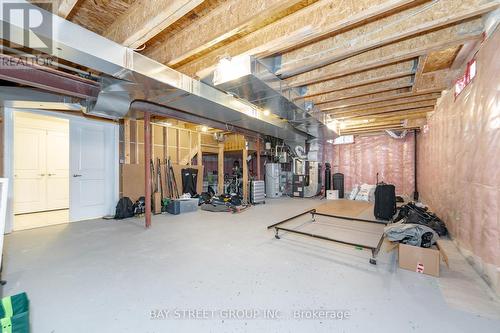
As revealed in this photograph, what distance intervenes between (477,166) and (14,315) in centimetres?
402

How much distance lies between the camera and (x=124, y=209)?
4672 millimetres

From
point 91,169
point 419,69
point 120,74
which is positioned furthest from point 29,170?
point 419,69

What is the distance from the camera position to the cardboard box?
215 cm

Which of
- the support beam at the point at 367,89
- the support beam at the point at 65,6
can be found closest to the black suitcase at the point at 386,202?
the support beam at the point at 367,89

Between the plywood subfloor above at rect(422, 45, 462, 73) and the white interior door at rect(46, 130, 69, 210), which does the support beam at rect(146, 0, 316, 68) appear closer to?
the plywood subfloor above at rect(422, 45, 462, 73)

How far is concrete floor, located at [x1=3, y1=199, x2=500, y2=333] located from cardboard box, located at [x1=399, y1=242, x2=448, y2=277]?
0.31 feet

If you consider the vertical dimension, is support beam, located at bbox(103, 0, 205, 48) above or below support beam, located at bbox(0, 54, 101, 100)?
above

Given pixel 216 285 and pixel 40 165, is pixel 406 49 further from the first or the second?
→ pixel 40 165

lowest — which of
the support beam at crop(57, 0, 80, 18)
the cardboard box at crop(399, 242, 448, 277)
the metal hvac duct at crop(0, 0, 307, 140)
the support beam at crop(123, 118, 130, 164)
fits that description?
the cardboard box at crop(399, 242, 448, 277)

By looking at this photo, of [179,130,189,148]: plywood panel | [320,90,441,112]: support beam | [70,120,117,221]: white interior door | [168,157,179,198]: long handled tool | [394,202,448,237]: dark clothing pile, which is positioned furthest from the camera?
[179,130,189,148]: plywood panel

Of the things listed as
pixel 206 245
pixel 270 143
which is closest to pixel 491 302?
pixel 206 245

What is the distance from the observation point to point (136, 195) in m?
5.18

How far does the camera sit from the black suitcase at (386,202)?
4266 millimetres

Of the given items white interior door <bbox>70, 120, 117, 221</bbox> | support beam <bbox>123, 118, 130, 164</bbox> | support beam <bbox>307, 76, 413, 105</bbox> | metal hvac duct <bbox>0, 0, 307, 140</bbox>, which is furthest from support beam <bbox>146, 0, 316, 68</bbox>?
white interior door <bbox>70, 120, 117, 221</bbox>
